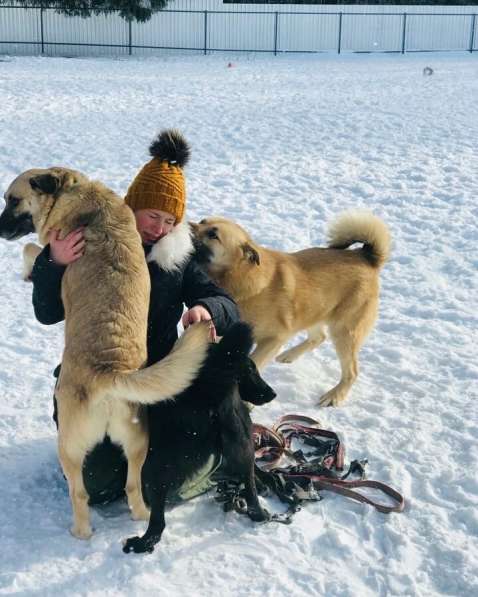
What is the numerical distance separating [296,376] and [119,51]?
2496 centimetres

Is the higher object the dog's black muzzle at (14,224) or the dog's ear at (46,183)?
the dog's ear at (46,183)

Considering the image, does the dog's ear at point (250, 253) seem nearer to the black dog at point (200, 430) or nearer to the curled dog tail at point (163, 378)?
the black dog at point (200, 430)

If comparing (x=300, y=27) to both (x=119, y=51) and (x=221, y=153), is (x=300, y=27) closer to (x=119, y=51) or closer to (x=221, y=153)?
(x=119, y=51)

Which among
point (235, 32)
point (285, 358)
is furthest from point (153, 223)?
point (235, 32)

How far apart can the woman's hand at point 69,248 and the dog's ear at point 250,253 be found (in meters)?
1.49

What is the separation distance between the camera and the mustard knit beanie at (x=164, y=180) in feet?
10.9

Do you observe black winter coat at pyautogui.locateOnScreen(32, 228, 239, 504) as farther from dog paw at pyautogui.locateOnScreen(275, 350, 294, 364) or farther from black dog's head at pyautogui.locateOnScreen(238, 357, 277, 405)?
dog paw at pyautogui.locateOnScreen(275, 350, 294, 364)

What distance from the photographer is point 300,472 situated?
3623 mm

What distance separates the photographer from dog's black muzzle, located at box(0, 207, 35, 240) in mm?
3453

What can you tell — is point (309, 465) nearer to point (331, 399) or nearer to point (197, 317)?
point (331, 399)

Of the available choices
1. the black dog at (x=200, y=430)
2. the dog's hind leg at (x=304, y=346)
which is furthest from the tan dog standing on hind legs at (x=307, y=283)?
the black dog at (x=200, y=430)

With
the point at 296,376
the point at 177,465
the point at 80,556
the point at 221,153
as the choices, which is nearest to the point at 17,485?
the point at 80,556


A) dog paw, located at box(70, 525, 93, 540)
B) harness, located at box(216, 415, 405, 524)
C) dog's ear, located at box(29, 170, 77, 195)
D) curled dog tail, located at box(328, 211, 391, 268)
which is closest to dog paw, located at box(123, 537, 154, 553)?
dog paw, located at box(70, 525, 93, 540)

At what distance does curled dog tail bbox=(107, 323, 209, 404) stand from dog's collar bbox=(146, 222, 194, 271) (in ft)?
2.45
